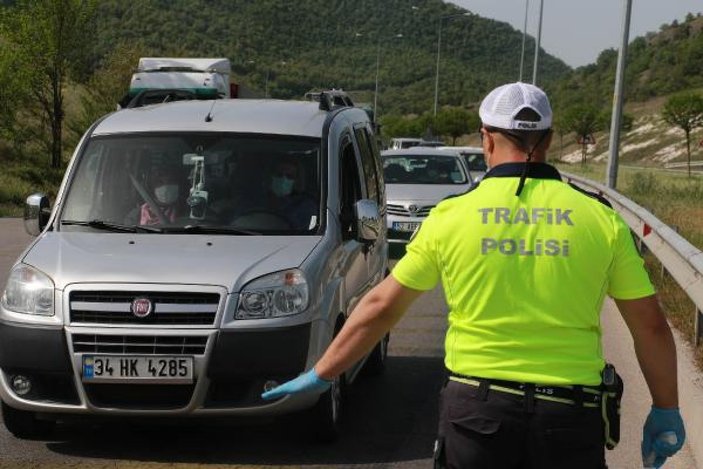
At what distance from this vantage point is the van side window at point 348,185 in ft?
21.4

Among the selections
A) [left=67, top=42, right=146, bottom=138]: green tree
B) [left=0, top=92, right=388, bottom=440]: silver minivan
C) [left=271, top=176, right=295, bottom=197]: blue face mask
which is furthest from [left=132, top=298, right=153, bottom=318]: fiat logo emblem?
[left=67, top=42, right=146, bottom=138]: green tree

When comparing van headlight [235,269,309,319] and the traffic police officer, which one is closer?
the traffic police officer

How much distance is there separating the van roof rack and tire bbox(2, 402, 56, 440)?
2753 mm

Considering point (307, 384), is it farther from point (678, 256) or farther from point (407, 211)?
point (407, 211)

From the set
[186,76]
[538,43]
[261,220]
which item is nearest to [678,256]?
[261,220]

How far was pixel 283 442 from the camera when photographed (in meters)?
5.90

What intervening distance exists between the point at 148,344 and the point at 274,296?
0.68m

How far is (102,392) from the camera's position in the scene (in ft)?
17.7

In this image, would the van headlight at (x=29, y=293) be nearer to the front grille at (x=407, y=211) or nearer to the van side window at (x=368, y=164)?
the van side window at (x=368, y=164)

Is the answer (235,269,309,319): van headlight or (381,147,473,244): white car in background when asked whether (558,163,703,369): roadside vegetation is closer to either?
(235,269,309,319): van headlight

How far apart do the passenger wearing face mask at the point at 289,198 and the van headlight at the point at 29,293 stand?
58.0 inches

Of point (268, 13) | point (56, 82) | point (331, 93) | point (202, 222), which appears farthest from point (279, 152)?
point (268, 13)

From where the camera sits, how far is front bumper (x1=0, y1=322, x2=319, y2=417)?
530cm

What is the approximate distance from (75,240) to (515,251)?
3.90m
